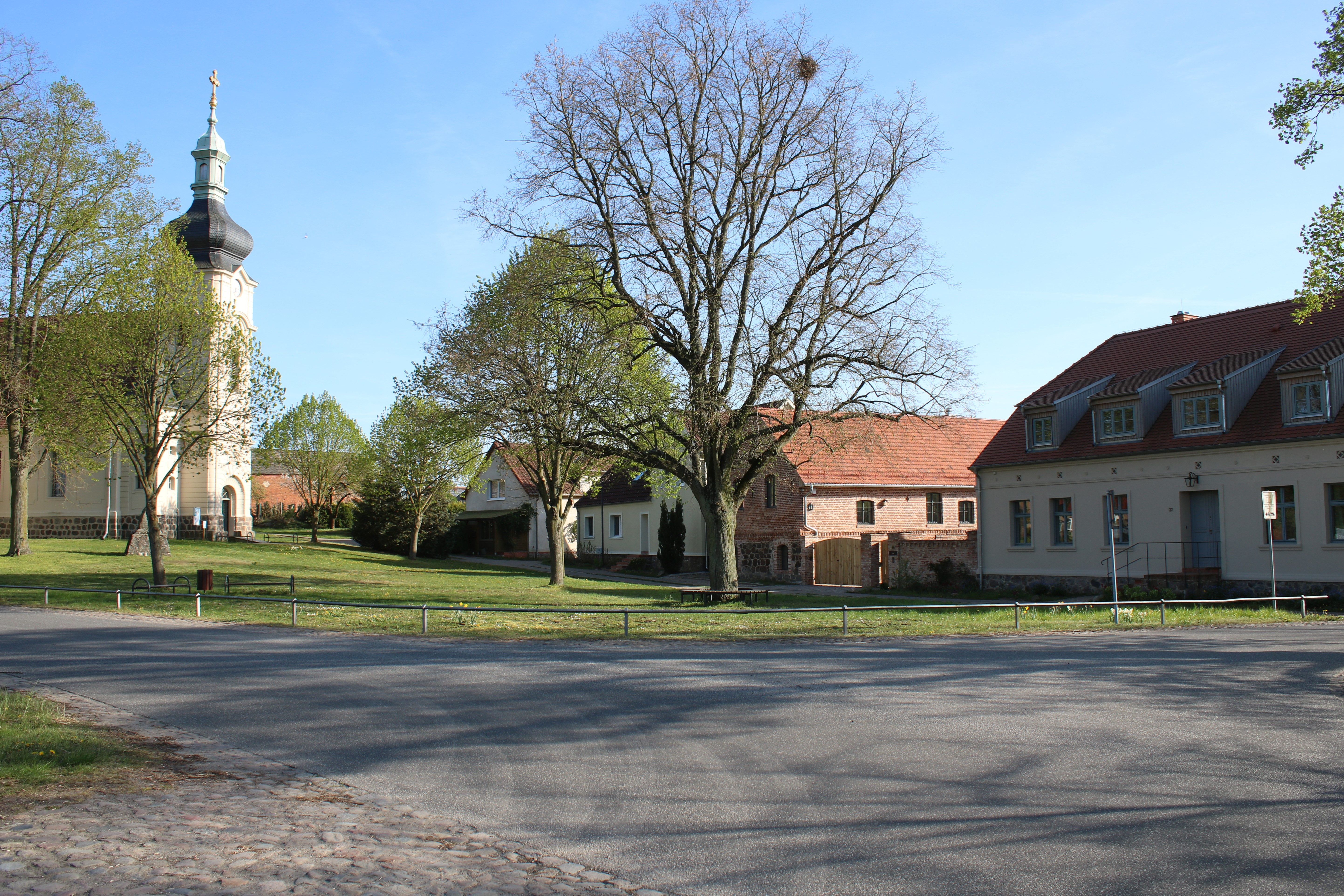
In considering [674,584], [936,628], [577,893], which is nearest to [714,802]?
[577,893]

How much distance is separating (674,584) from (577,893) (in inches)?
1466

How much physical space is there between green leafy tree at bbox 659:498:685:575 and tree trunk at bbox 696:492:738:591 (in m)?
20.2

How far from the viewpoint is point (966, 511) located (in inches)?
1670

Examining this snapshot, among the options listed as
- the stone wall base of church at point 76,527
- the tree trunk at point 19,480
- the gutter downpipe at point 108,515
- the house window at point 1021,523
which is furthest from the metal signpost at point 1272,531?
the stone wall base of church at point 76,527

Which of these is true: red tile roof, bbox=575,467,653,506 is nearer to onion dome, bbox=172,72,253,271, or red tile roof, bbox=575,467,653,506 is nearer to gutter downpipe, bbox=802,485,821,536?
gutter downpipe, bbox=802,485,821,536

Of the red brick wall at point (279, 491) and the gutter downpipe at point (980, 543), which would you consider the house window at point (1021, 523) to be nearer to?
the gutter downpipe at point (980, 543)

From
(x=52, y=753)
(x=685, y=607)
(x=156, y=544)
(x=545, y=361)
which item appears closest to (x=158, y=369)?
(x=156, y=544)

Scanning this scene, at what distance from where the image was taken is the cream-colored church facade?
158 feet

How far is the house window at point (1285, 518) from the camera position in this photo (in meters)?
26.4

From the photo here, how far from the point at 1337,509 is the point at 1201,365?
6.66 meters

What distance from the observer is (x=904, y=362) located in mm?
24031

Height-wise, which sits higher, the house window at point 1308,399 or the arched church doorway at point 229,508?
the house window at point 1308,399

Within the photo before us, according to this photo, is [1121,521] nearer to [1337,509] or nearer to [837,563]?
[1337,509]

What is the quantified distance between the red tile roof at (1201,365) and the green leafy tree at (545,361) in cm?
1415
